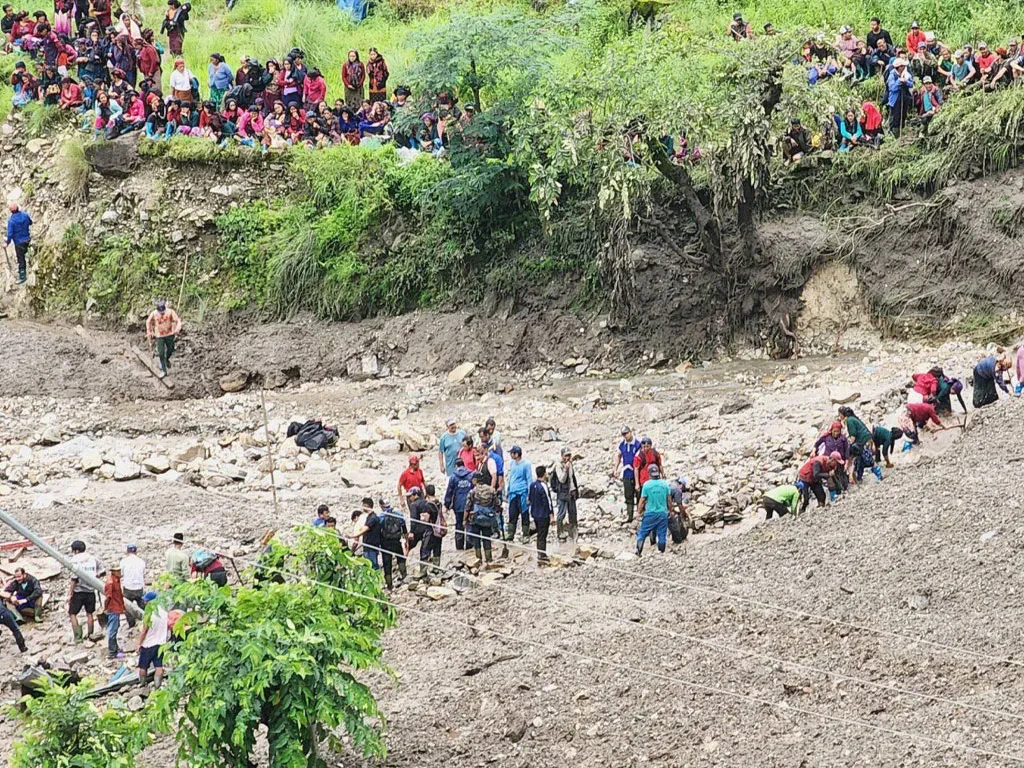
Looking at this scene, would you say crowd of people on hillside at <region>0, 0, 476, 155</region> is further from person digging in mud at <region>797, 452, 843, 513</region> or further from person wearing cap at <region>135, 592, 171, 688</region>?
person wearing cap at <region>135, 592, 171, 688</region>

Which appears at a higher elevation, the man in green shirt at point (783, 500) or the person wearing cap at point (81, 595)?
the man in green shirt at point (783, 500)

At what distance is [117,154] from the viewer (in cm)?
3003

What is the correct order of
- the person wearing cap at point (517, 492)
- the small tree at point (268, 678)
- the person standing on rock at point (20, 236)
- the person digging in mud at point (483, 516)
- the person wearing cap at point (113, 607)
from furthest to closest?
1. the person standing on rock at point (20, 236)
2. the person wearing cap at point (517, 492)
3. the person digging in mud at point (483, 516)
4. the person wearing cap at point (113, 607)
5. the small tree at point (268, 678)

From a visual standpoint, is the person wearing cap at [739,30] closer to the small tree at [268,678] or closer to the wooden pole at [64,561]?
the wooden pole at [64,561]

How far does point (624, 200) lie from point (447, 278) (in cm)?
500

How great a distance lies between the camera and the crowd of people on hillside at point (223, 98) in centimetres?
2948

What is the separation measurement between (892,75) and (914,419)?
368 inches

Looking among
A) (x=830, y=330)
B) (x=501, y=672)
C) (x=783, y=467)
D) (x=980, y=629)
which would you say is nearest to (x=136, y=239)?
(x=830, y=330)

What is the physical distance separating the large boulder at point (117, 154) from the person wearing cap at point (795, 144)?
1235 centimetres

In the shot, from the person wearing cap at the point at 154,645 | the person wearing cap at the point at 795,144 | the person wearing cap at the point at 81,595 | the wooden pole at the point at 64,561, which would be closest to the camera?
the wooden pole at the point at 64,561

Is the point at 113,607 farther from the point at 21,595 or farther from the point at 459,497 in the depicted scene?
the point at 459,497

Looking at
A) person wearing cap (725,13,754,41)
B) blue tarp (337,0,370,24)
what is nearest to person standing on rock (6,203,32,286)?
blue tarp (337,0,370,24)

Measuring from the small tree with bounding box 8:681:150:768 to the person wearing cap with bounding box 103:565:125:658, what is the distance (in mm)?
4280


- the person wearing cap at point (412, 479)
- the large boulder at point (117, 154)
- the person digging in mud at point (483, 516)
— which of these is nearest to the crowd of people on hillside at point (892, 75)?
the person wearing cap at point (412, 479)
